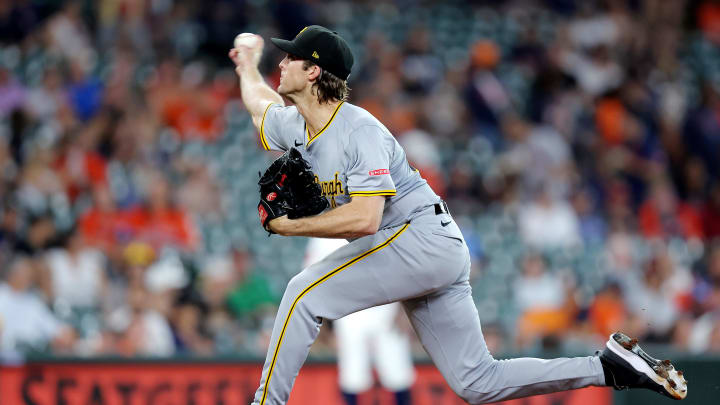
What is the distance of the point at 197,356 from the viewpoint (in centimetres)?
725

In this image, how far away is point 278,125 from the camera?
502cm

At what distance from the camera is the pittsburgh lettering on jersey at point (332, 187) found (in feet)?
15.4

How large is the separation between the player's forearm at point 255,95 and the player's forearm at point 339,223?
0.82m

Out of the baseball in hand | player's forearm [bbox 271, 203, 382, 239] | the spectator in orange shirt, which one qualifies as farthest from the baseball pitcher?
the spectator in orange shirt

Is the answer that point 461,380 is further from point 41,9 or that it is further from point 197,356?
point 41,9

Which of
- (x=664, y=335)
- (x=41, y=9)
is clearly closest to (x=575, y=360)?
(x=664, y=335)

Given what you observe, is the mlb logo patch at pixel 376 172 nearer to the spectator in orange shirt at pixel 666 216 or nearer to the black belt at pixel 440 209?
the black belt at pixel 440 209

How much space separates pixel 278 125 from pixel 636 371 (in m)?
2.02

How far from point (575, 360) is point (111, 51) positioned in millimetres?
7262

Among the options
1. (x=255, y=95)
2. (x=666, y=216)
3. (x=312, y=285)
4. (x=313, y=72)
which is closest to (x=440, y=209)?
(x=312, y=285)

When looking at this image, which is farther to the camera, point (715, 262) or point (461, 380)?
point (715, 262)

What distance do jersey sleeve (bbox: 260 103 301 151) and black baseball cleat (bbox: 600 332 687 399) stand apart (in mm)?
1799

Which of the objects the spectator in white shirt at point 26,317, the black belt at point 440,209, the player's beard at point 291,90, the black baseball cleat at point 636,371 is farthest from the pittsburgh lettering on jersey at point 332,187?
the spectator in white shirt at point 26,317

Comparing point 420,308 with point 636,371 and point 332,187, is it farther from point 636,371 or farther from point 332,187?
point 636,371
